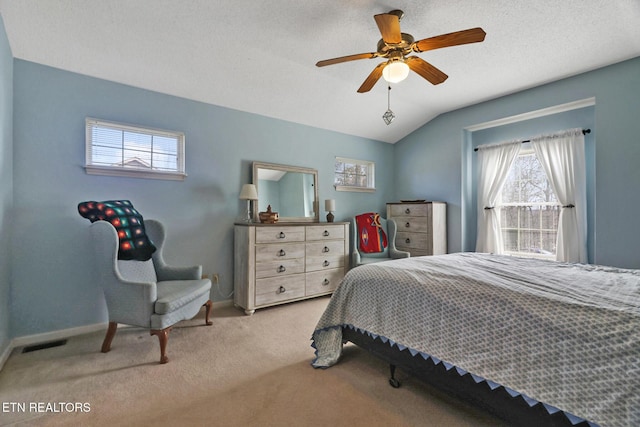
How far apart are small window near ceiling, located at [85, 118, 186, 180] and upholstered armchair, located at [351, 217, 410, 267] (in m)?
2.49

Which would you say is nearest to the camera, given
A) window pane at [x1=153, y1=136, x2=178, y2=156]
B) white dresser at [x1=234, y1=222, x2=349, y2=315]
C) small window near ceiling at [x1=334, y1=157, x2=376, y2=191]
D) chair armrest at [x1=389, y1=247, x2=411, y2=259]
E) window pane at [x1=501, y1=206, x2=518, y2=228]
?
window pane at [x1=153, y1=136, x2=178, y2=156]

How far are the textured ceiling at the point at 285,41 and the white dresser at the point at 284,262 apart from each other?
1637 mm

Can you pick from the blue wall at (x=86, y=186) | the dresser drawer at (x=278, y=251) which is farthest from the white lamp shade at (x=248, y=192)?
the dresser drawer at (x=278, y=251)

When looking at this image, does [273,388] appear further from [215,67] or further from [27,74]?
[27,74]

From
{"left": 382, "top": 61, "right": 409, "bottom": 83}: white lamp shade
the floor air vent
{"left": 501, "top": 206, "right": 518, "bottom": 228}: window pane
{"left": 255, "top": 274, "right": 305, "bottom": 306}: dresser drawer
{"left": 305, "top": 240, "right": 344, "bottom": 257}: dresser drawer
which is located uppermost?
{"left": 382, "top": 61, "right": 409, "bottom": 83}: white lamp shade

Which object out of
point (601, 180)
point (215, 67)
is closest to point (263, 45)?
point (215, 67)

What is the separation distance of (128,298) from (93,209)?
79 centimetres

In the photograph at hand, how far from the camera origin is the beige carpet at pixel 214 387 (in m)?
1.49

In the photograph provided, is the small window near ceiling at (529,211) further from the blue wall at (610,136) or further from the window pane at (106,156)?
the window pane at (106,156)

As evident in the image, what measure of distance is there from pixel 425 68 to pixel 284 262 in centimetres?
241

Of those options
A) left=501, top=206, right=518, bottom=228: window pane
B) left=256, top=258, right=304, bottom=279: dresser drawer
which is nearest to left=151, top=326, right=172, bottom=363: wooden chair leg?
left=256, top=258, right=304, bottom=279: dresser drawer

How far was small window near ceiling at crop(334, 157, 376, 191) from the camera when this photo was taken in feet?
14.5

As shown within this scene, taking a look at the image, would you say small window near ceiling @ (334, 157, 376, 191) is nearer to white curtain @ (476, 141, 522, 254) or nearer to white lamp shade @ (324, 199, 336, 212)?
white lamp shade @ (324, 199, 336, 212)

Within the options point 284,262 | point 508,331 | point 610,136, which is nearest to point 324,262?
point 284,262
